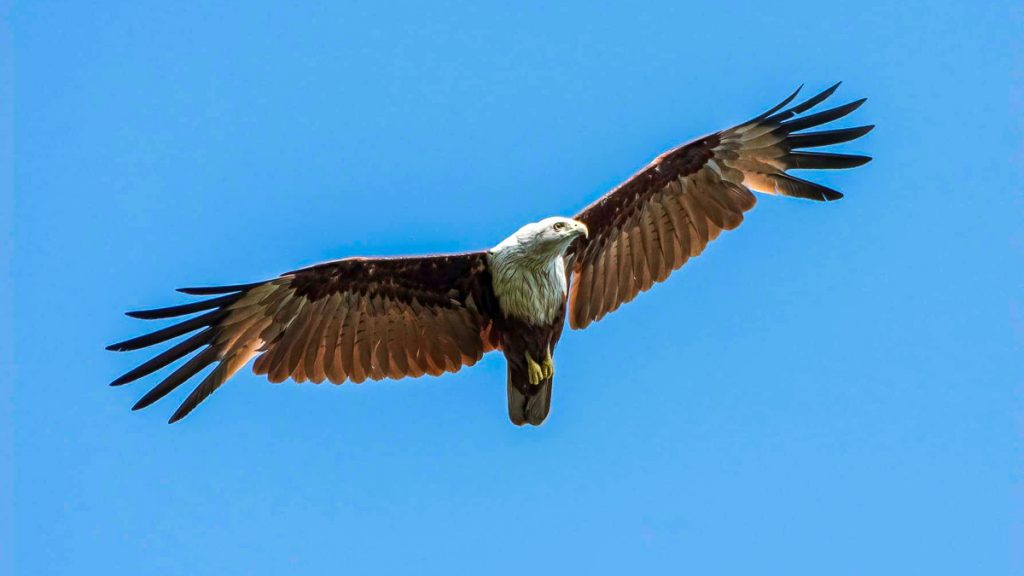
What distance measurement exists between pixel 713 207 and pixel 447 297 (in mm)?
2636

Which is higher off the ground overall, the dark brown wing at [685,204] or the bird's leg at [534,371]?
the dark brown wing at [685,204]

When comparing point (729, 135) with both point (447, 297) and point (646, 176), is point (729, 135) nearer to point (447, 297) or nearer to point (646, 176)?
point (646, 176)

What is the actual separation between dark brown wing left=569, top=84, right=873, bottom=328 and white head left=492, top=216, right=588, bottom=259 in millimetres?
990

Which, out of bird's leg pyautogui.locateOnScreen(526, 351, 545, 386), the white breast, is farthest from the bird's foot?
the white breast

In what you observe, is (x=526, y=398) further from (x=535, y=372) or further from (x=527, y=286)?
(x=527, y=286)

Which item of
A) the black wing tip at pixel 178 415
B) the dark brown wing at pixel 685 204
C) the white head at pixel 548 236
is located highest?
the dark brown wing at pixel 685 204

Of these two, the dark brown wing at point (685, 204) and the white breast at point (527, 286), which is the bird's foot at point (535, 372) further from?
the dark brown wing at point (685, 204)

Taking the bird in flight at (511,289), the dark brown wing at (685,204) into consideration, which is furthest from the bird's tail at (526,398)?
the dark brown wing at (685,204)

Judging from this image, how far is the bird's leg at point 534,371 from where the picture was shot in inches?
423

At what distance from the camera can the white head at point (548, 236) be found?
10336 millimetres

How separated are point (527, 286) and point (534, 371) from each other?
29.2 inches

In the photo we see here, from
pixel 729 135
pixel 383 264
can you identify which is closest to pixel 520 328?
pixel 383 264

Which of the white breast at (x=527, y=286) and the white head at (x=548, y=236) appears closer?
the white head at (x=548, y=236)

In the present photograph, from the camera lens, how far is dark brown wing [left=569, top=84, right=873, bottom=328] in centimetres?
1154
